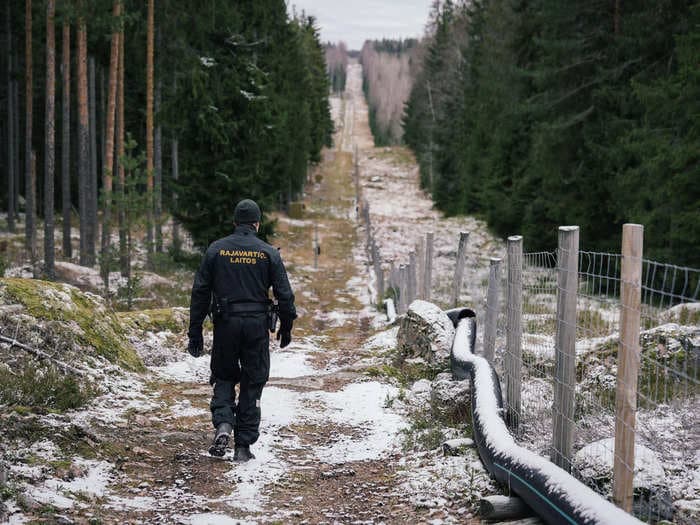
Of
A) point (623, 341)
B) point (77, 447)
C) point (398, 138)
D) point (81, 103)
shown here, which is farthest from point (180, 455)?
point (398, 138)

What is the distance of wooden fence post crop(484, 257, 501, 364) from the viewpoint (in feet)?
23.4

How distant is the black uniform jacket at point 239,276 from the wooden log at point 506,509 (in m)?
2.57

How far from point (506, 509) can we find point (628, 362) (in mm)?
1250

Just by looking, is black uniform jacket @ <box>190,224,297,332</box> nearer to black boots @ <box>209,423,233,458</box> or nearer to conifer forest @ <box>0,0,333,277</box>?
black boots @ <box>209,423,233,458</box>

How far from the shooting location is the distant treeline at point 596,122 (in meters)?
15.4

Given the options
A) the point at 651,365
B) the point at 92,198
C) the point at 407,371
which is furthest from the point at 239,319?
the point at 92,198

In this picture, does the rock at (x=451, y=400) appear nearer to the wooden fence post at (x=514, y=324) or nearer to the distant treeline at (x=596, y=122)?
the wooden fence post at (x=514, y=324)

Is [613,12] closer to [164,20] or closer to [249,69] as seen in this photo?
[249,69]

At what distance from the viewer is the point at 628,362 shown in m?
3.65

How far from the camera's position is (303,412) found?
288 inches

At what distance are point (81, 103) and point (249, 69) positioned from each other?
5800mm

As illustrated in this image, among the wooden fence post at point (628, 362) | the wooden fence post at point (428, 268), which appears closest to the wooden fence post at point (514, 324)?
the wooden fence post at point (628, 362)

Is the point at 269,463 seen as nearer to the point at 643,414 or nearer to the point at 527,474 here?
the point at 527,474

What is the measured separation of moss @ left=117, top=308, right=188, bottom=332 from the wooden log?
23.8 ft
